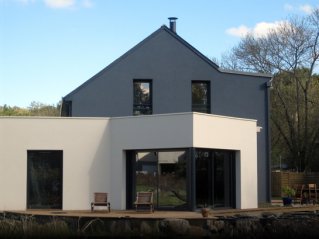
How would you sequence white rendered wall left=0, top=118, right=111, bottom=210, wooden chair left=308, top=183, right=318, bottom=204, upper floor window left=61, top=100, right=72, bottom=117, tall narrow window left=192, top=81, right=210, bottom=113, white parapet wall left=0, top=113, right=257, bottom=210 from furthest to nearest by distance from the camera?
upper floor window left=61, top=100, right=72, bottom=117, tall narrow window left=192, top=81, right=210, bottom=113, wooden chair left=308, top=183, right=318, bottom=204, white rendered wall left=0, top=118, right=111, bottom=210, white parapet wall left=0, top=113, right=257, bottom=210

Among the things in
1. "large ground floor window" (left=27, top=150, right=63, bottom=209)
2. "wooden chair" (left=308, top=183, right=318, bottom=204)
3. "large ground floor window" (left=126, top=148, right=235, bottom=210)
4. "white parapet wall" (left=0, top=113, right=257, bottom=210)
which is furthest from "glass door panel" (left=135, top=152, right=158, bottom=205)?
"wooden chair" (left=308, top=183, right=318, bottom=204)

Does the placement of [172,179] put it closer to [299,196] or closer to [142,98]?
[142,98]

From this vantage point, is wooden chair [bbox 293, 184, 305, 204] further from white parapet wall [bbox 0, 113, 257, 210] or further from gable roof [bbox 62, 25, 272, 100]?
gable roof [bbox 62, 25, 272, 100]

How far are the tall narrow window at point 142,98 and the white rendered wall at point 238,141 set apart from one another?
16.2 feet

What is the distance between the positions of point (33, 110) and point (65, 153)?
45.0 m

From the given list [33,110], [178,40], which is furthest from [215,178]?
[33,110]

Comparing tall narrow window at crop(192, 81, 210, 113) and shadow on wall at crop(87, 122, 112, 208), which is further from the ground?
tall narrow window at crop(192, 81, 210, 113)

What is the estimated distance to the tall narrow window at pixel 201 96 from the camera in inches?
1005

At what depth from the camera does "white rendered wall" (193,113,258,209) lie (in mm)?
20094

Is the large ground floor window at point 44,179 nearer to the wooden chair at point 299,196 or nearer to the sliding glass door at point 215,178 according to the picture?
the sliding glass door at point 215,178

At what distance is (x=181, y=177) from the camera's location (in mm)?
19984

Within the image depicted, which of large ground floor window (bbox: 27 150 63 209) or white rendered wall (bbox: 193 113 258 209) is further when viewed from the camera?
large ground floor window (bbox: 27 150 63 209)

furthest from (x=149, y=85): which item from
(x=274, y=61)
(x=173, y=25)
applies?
(x=274, y=61)

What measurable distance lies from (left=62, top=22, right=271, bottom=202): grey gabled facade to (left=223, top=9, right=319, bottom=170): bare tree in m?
12.0
